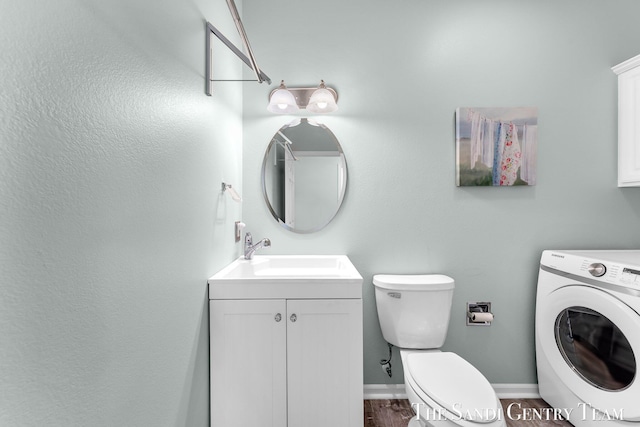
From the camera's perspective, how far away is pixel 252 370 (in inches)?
54.4

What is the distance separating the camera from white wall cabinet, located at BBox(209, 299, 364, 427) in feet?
4.53

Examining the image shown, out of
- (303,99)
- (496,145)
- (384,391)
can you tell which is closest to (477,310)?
(384,391)

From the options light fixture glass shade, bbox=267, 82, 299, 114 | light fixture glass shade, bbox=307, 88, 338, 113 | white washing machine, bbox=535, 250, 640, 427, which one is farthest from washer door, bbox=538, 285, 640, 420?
light fixture glass shade, bbox=267, 82, 299, 114

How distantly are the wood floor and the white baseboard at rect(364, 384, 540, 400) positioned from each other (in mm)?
25

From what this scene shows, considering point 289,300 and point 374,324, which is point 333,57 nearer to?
point 289,300

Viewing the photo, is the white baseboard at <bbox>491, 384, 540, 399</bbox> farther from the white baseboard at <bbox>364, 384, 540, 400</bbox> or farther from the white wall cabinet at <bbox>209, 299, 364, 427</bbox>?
the white wall cabinet at <bbox>209, 299, 364, 427</bbox>

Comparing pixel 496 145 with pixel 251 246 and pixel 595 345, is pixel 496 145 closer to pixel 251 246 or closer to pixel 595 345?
pixel 595 345

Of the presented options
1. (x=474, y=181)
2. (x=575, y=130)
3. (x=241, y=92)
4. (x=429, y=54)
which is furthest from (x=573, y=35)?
(x=241, y=92)

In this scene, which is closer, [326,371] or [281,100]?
[326,371]

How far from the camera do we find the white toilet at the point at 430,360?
1.19 m

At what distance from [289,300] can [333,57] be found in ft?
4.88

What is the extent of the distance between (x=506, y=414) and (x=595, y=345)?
2.07ft

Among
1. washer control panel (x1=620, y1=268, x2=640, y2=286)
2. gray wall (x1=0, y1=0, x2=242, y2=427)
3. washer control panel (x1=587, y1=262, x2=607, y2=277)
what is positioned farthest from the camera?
washer control panel (x1=587, y1=262, x2=607, y2=277)

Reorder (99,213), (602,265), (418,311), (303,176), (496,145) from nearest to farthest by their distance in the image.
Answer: (99,213) < (602,265) < (418,311) < (496,145) < (303,176)
